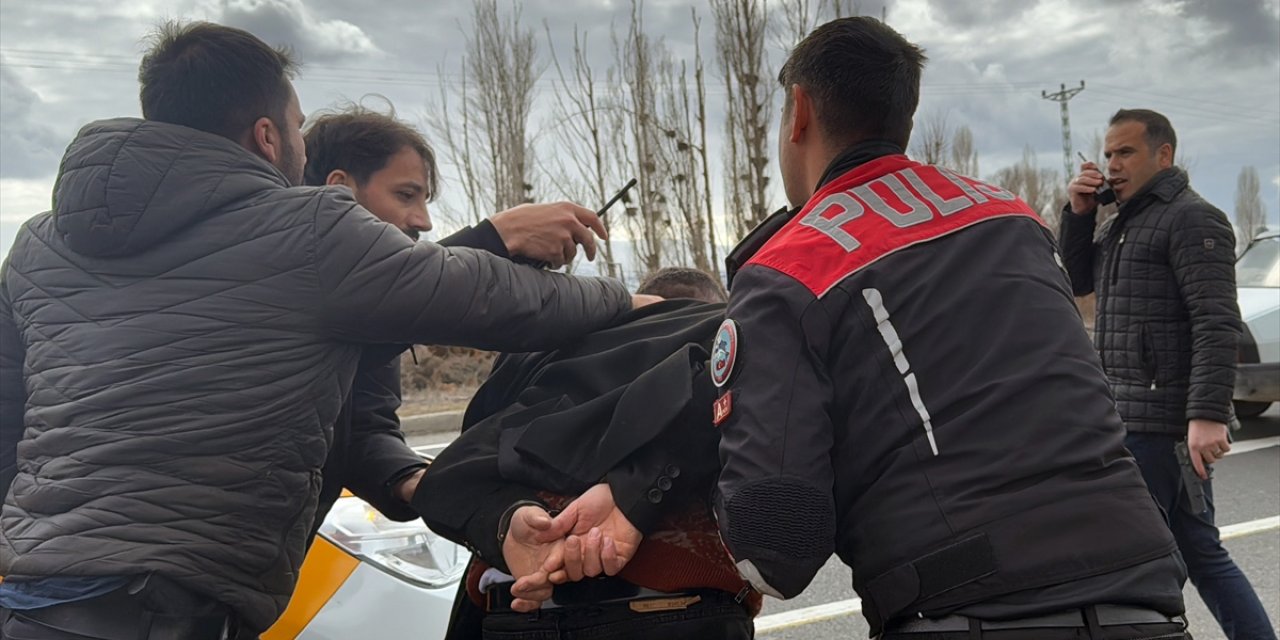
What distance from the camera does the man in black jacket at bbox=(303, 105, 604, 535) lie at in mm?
2293

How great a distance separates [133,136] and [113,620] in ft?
2.75

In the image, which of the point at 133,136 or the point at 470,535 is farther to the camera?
the point at 470,535

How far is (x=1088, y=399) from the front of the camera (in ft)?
5.26

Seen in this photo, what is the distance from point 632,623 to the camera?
1841mm

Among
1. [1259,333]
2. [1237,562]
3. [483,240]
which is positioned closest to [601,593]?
[483,240]

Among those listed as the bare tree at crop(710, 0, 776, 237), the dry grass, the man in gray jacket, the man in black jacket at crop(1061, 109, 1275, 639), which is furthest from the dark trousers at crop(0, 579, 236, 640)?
the bare tree at crop(710, 0, 776, 237)

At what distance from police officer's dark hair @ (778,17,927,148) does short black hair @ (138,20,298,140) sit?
105cm

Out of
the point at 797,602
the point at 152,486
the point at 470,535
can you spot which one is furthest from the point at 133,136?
the point at 797,602

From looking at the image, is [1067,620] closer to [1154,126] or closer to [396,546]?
[396,546]

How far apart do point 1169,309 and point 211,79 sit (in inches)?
125

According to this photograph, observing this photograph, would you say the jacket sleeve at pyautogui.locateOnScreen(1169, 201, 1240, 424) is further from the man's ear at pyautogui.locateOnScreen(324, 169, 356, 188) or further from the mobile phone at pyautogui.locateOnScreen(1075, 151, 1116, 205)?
the man's ear at pyautogui.locateOnScreen(324, 169, 356, 188)

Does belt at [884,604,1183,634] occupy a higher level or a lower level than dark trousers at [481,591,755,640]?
higher

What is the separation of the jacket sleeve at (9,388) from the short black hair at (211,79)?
1.58 ft

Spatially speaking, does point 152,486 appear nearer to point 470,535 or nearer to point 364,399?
→ point 470,535
